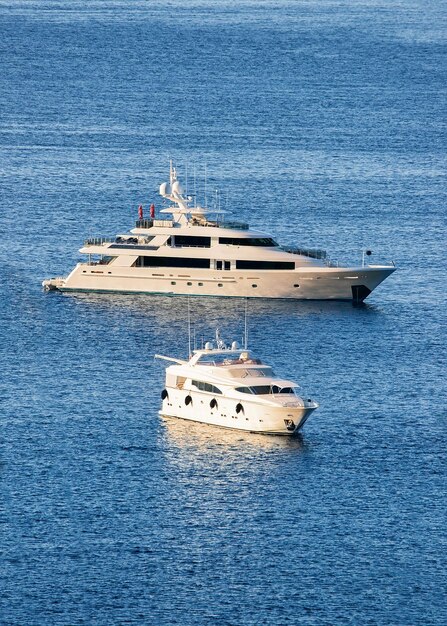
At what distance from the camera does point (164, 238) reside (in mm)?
153750

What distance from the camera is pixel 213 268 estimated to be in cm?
15300

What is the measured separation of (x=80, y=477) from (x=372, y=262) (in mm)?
57424

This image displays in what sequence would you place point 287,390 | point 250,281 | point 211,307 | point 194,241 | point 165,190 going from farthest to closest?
point 165,190
point 194,241
point 250,281
point 211,307
point 287,390

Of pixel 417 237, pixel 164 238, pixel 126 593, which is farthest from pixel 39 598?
pixel 417 237

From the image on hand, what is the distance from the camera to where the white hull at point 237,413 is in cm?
11669

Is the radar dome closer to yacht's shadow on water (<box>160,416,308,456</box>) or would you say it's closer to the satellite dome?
the satellite dome

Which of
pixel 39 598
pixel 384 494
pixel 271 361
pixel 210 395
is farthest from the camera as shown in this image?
pixel 271 361

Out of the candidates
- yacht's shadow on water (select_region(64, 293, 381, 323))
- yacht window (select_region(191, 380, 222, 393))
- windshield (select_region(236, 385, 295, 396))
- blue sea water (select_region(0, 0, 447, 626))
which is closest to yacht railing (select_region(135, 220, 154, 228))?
yacht's shadow on water (select_region(64, 293, 381, 323))

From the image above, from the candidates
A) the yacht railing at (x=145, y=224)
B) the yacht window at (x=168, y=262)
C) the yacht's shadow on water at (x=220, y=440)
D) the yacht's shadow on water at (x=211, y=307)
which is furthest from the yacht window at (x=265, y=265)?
the yacht's shadow on water at (x=220, y=440)

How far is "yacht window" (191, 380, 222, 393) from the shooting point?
119 meters

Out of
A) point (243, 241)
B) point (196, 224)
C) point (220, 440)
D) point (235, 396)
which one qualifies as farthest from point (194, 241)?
point (220, 440)

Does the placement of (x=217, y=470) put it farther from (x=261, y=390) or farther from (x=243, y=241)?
(x=243, y=241)

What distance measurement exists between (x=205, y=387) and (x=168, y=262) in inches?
1378

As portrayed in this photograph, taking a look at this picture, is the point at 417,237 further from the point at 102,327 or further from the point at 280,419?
the point at 280,419
